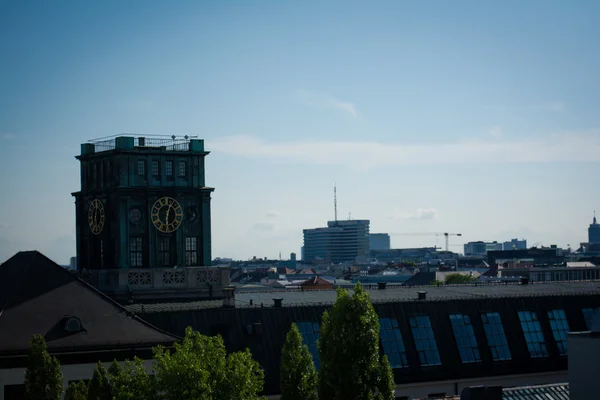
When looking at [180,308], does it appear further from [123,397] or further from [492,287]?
[492,287]

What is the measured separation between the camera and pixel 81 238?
76.6 metres

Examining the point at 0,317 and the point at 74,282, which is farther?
the point at 74,282

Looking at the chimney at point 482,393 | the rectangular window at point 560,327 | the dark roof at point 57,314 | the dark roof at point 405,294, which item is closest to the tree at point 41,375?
the dark roof at point 57,314

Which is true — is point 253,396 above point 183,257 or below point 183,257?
below

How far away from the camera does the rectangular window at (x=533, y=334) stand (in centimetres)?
6919

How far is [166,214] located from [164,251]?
2456 mm

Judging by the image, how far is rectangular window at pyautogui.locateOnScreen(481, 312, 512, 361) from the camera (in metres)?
67.9

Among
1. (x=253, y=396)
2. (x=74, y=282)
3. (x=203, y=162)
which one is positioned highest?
(x=203, y=162)

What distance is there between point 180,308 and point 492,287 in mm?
27144

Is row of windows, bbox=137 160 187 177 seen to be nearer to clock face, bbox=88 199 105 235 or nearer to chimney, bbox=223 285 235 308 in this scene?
clock face, bbox=88 199 105 235

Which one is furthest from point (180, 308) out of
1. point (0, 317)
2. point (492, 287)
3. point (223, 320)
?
point (492, 287)

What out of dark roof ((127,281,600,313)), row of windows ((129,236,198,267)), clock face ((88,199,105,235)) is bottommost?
dark roof ((127,281,600,313))

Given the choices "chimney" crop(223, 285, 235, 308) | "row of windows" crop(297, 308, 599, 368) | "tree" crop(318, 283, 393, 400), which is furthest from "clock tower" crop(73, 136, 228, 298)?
"tree" crop(318, 283, 393, 400)

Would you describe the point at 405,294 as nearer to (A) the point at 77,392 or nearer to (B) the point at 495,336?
(B) the point at 495,336
